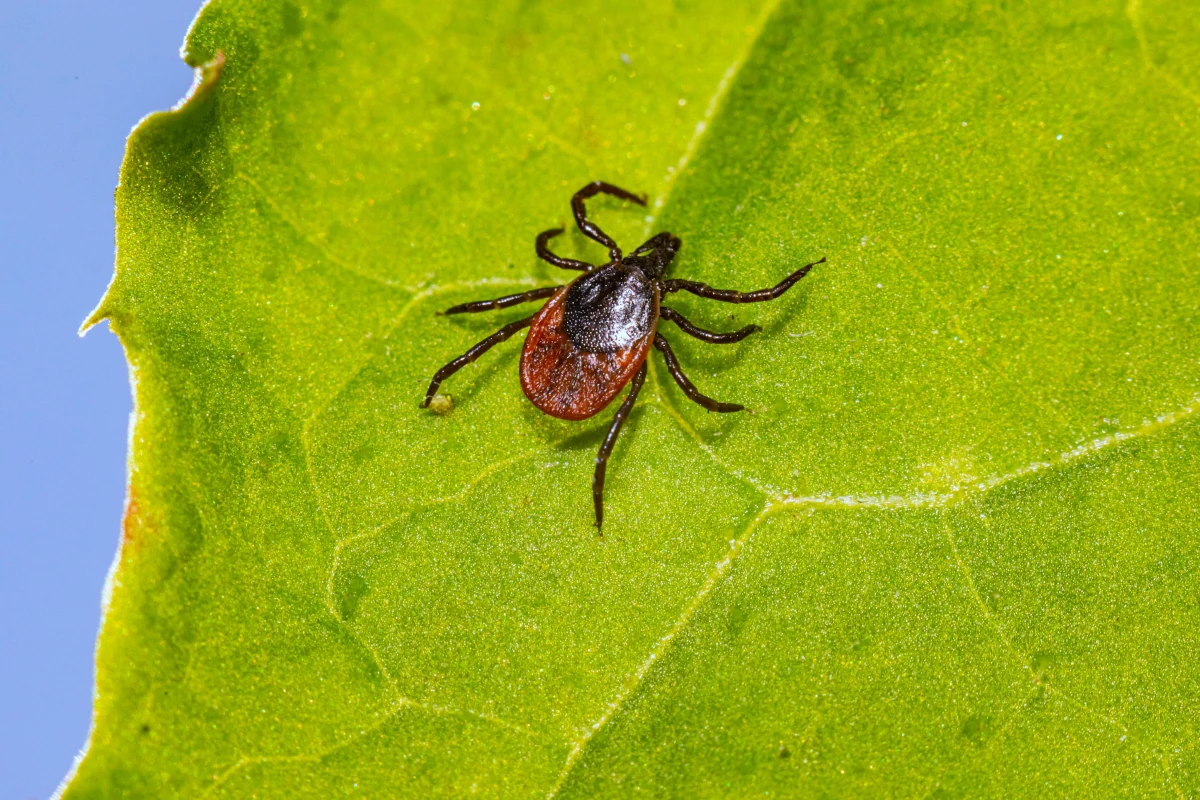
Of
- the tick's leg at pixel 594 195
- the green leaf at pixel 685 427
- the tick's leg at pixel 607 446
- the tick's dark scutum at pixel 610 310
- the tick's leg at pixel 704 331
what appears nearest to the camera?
the green leaf at pixel 685 427

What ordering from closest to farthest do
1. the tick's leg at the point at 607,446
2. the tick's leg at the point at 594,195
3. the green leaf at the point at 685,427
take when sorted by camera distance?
the green leaf at the point at 685,427 < the tick's leg at the point at 607,446 < the tick's leg at the point at 594,195

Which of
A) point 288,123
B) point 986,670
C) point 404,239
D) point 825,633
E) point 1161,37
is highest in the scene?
point 288,123

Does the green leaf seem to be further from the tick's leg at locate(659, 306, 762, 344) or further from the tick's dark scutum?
the tick's dark scutum

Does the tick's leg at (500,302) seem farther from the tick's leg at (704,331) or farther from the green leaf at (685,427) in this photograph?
the tick's leg at (704,331)

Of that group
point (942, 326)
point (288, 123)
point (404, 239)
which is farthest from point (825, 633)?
point (288, 123)

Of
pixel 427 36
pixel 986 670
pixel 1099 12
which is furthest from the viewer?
pixel 427 36

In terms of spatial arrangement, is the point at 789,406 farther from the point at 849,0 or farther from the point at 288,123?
the point at 288,123

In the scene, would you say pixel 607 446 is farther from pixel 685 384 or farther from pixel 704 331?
pixel 704 331

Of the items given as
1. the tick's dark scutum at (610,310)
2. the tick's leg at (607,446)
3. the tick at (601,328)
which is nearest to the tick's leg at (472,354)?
the tick at (601,328)
